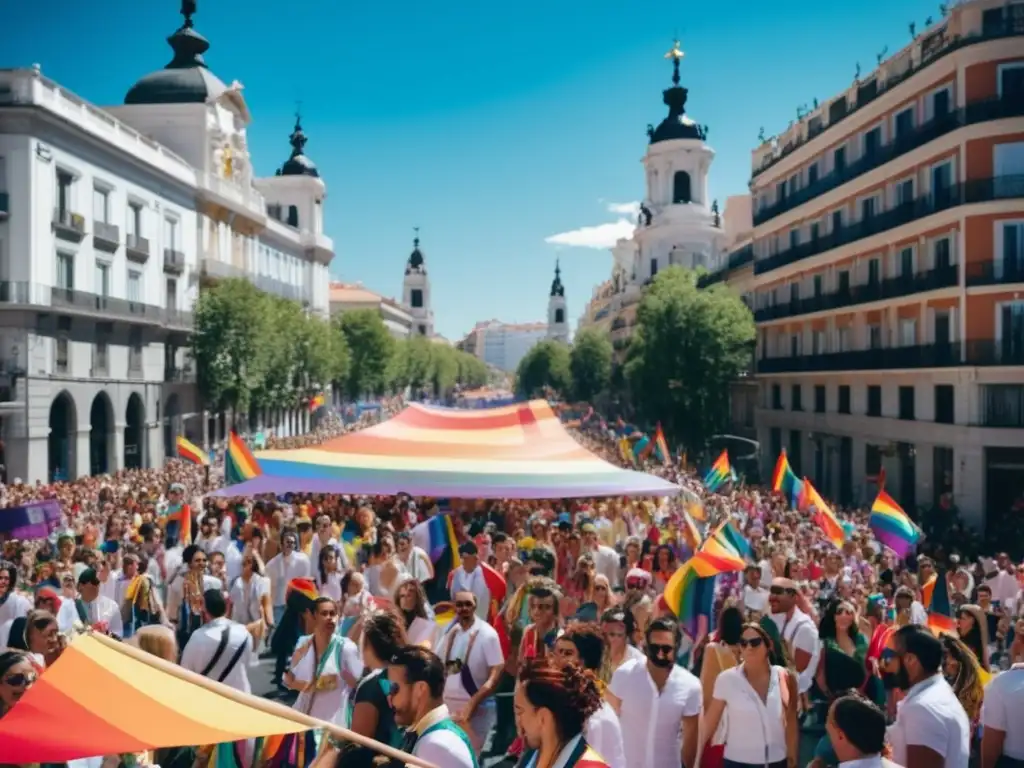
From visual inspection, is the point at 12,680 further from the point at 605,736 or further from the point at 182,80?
the point at 182,80

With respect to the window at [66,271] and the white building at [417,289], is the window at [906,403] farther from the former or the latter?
the white building at [417,289]

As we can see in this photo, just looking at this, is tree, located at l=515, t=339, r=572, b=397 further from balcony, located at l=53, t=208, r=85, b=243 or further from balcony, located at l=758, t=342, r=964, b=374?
balcony, located at l=53, t=208, r=85, b=243

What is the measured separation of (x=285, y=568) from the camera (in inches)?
489

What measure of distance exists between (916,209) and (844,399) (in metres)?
9.40

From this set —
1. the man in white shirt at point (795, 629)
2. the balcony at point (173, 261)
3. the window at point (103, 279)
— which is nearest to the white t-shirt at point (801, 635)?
the man in white shirt at point (795, 629)

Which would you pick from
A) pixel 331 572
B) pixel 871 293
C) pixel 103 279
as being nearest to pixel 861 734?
pixel 331 572

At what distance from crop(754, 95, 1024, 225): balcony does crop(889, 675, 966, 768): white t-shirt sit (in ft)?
84.4

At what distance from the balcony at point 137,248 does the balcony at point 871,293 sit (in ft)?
89.7

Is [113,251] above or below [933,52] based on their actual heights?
below

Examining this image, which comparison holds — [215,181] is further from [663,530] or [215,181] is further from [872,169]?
[663,530]

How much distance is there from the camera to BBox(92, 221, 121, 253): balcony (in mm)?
38844

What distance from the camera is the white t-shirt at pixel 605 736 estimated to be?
5340 millimetres

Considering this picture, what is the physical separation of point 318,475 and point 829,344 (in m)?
27.5

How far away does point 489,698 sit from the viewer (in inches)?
304
